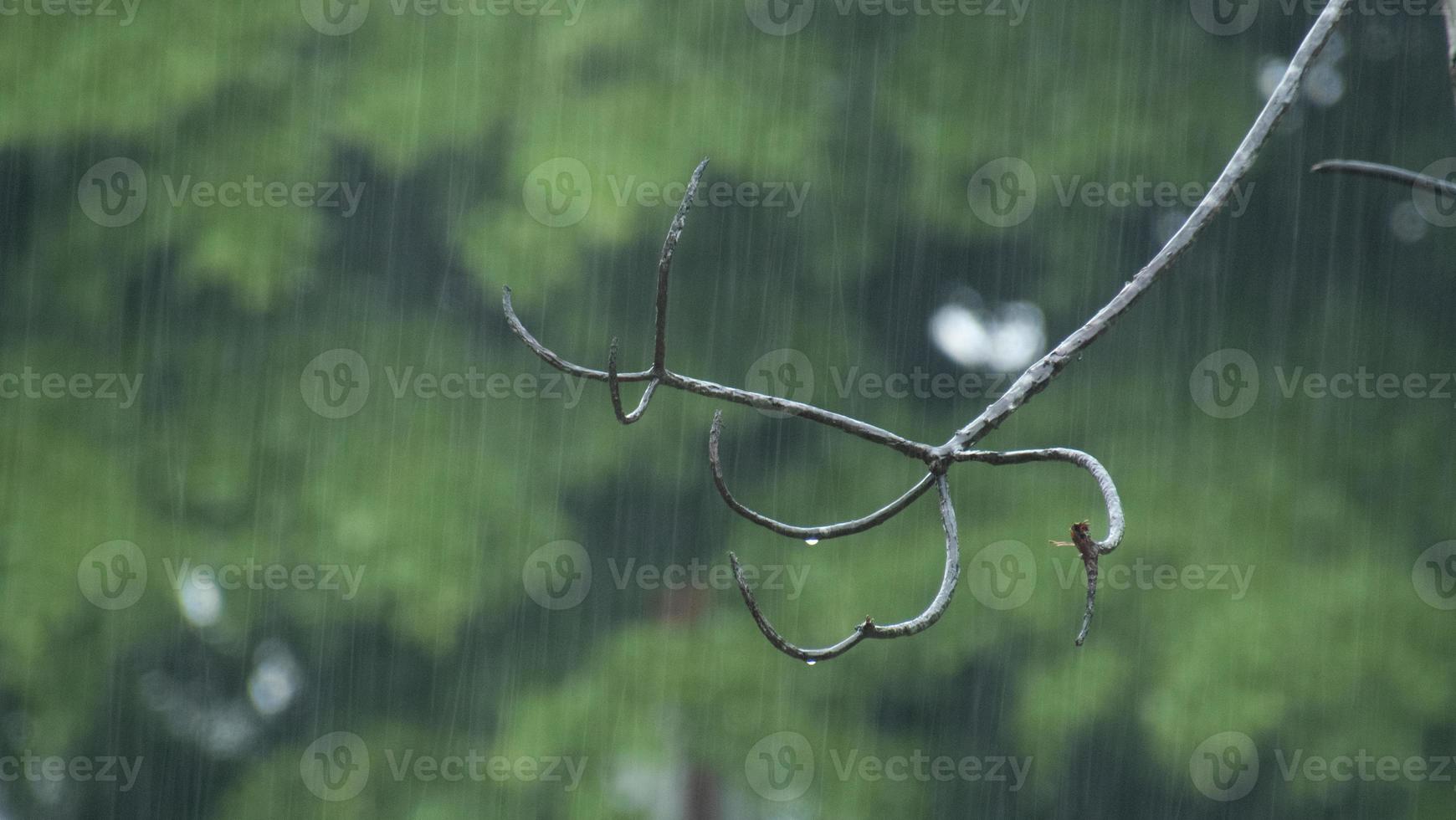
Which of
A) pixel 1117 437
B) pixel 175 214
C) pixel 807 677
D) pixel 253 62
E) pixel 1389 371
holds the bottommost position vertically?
pixel 807 677

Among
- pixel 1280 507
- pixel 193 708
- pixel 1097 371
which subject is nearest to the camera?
pixel 1280 507

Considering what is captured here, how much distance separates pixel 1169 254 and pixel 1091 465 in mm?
239

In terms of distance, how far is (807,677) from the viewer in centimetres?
539

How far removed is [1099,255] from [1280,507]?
48.3 inches

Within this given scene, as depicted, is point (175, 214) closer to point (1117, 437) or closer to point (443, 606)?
point (443, 606)

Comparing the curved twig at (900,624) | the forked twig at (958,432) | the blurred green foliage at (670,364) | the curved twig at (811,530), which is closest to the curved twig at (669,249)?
the forked twig at (958,432)

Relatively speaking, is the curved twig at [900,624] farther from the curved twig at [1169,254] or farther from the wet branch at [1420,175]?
the wet branch at [1420,175]

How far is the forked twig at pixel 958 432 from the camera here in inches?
43.6

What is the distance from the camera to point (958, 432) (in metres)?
1.21

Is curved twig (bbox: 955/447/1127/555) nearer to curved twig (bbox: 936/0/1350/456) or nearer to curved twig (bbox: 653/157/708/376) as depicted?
curved twig (bbox: 936/0/1350/456)

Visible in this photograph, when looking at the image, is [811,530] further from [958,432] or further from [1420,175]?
[1420,175]

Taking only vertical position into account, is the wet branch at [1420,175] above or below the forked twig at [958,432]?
above

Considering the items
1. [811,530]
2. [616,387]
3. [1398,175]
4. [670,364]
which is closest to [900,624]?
[811,530]

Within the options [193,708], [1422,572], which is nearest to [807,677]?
[1422,572]
